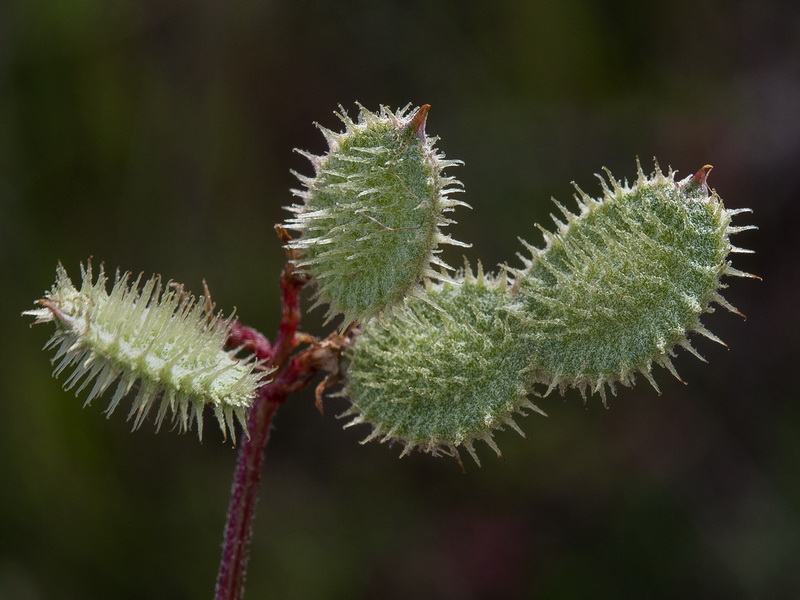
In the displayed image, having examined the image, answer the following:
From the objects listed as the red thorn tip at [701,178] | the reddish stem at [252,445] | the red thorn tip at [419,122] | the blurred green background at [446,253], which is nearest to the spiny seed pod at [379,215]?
the red thorn tip at [419,122]

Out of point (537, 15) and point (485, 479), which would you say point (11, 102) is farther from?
point (485, 479)

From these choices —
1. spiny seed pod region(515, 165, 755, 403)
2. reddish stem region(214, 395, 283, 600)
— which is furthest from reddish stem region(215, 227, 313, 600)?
spiny seed pod region(515, 165, 755, 403)

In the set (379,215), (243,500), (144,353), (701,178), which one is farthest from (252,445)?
(701,178)

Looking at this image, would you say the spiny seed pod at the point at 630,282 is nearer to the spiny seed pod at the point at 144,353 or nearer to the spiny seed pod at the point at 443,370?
the spiny seed pod at the point at 443,370

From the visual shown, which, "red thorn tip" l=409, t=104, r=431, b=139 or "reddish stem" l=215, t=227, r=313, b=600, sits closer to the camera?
"red thorn tip" l=409, t=104, r=431, b=139

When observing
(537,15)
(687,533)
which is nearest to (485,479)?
(687,533)

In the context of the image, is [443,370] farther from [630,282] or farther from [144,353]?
[144,353]

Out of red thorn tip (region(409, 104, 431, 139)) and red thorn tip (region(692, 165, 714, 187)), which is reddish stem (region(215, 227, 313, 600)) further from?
red thorn tip (region(692, 165, 714, 187))
